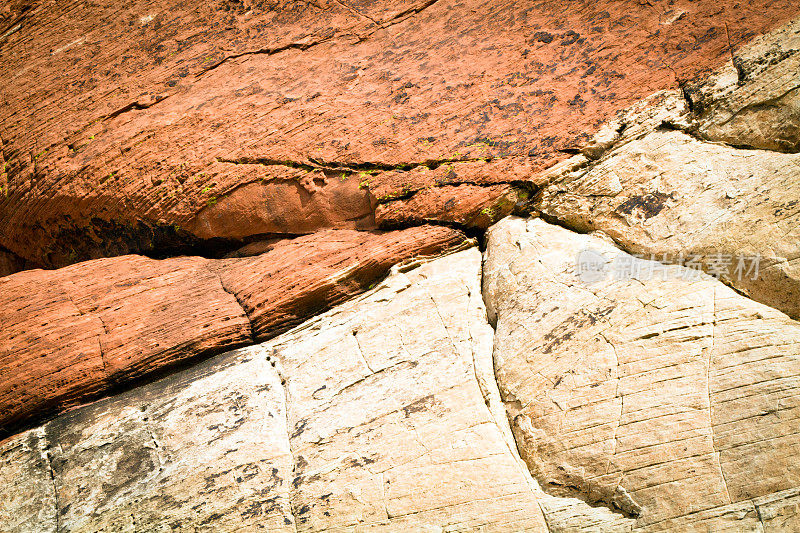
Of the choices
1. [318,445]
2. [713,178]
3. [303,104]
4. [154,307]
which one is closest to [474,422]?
[318,445]

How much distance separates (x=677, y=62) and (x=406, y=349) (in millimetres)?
Result: 2977

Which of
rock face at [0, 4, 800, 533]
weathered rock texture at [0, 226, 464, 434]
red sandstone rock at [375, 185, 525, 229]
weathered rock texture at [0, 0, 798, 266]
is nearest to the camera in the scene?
rock face at [0, 4, 800, 533]

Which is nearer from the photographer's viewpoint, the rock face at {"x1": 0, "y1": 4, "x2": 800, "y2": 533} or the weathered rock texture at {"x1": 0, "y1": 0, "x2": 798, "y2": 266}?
the rock face at {"x1": 0, "y1": 4, "x2": 800, "y2": 533}

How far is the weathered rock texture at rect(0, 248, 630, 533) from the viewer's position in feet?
9.45

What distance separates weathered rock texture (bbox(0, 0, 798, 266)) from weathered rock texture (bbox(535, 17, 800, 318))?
0.18 meters

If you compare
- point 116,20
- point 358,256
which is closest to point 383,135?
point 358,256

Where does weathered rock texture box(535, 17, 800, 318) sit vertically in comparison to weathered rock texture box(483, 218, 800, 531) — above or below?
above

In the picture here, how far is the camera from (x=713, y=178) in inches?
131

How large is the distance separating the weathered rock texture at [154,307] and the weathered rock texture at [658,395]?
1.30 metres

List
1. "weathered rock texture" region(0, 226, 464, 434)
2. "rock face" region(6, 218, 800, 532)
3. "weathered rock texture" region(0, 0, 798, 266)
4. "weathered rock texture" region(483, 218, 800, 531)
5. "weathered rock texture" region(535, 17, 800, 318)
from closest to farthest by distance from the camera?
"weathered rock texture" region(483, 218, 800, 531) → "rock face" region(6, 218, 800, 532) → "weathered rock texture" region(535, 17, 800, 318) → "weathered rock texture" region(0, 226, 464, 434) → "weathered rock texture" region(0, 0, 798, 266)

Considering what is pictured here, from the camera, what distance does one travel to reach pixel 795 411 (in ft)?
8.20

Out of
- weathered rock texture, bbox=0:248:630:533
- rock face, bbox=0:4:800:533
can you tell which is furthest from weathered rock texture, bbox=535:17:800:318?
weathered rock texture, bbox=0:248:630:533

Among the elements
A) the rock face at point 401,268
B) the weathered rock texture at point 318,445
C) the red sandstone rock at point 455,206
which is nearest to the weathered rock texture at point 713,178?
the rock face at point 401,268

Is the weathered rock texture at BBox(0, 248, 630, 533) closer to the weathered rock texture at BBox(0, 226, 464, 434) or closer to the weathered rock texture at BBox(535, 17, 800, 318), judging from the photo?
the weathered rock texture at BBox(0, 226, 464, 434)
